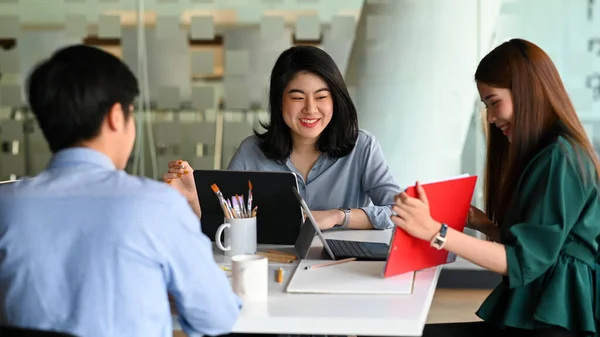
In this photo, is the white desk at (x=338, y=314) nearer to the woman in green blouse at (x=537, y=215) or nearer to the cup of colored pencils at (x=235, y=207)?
the woman in green blouse at (x=537, y=215)

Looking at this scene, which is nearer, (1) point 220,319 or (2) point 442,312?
(1) point 220,319

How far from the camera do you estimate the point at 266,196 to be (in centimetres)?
218

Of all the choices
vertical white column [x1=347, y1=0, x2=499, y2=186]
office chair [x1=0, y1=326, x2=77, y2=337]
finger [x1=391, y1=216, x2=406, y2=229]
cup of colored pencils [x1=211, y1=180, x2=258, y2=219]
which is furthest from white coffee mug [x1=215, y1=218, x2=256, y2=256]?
vertical white column [x1=347, y1=0, x2=499, y2=186]

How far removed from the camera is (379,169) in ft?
8.77

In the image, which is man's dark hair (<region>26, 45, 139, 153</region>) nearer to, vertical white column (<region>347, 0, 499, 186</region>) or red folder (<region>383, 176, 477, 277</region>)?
red folder (<region>383, 176, 477, 277</region>)

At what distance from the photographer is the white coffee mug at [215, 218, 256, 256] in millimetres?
2027

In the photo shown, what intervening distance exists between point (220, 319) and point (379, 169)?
4.37 ft

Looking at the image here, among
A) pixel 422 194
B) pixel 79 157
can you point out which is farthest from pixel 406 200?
pixel 79 157

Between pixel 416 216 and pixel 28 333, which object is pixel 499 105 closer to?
pixel 416 216

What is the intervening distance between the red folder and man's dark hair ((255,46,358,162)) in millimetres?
845

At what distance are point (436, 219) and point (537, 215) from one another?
217 millimetres

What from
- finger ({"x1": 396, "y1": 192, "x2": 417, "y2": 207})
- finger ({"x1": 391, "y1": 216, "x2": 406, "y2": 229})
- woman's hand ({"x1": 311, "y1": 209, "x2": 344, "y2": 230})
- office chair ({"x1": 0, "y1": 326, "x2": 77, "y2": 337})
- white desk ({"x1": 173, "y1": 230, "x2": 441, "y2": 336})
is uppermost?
finger ({"x1": 396, "y1": 192, "x2": 417, "y2": 207})

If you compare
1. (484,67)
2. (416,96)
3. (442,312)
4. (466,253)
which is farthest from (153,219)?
(416,96)

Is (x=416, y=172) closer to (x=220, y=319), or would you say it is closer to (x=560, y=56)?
(x=560, y=56)
